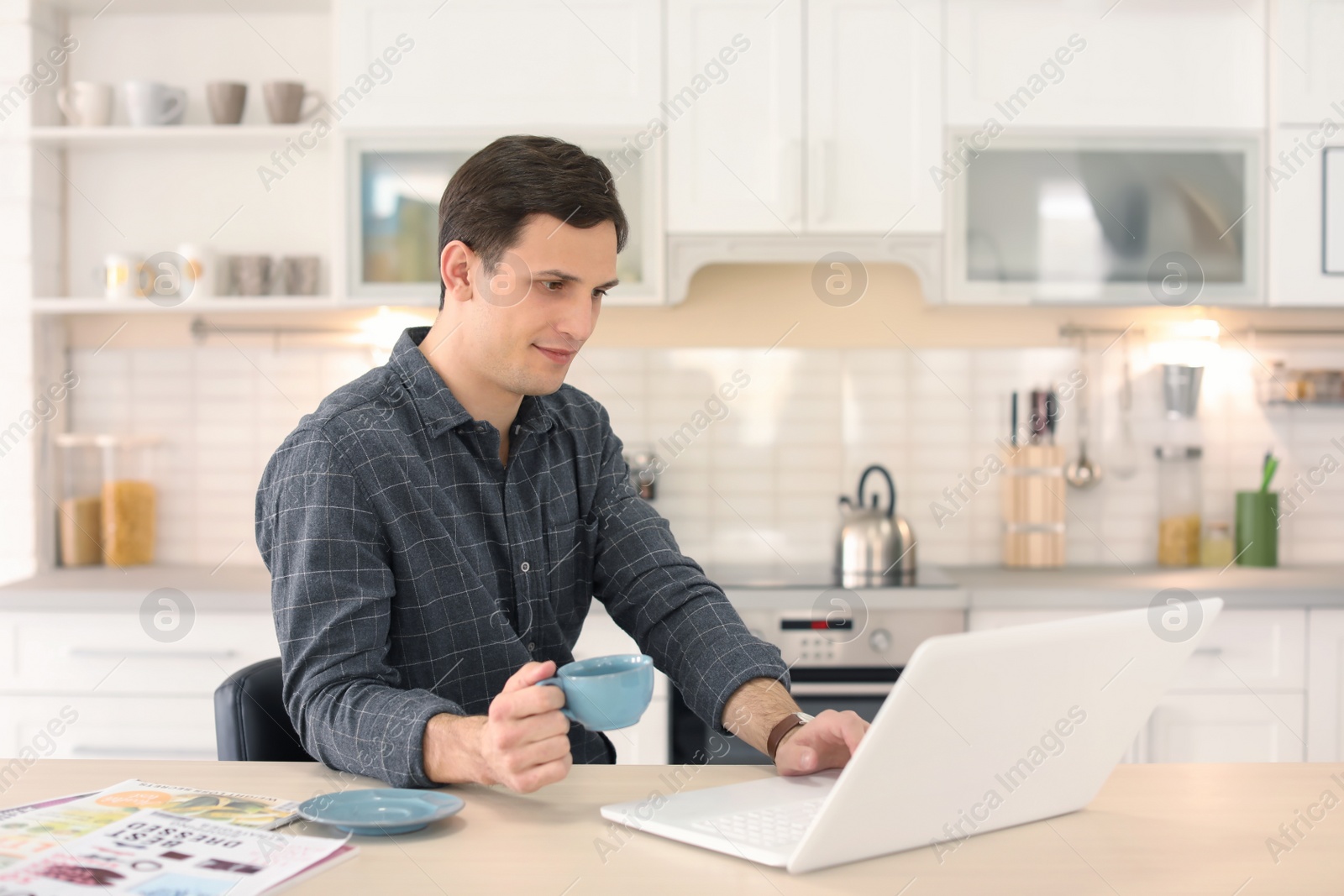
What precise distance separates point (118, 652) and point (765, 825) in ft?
7.15

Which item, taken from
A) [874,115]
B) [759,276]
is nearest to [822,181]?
[874,115]

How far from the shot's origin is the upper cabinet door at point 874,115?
2.81 m

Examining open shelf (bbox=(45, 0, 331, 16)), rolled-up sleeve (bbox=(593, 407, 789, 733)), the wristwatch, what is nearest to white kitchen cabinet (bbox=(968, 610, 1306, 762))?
rolled-up sleeve (bbox=(593, 407, 789, 733))

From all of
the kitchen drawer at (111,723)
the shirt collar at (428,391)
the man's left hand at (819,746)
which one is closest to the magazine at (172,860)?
the man's left hand at (819,746)

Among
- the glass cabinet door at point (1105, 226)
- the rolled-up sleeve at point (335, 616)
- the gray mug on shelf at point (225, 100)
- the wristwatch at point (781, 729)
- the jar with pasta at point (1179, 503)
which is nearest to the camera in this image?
the rolled-up sleeve at point (335, 616)

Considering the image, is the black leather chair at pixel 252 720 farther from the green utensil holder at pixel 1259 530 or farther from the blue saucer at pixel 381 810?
the green utensil holder at pixel 1259 530

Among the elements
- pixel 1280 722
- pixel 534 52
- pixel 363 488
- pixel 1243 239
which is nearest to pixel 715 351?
pixel 534 52

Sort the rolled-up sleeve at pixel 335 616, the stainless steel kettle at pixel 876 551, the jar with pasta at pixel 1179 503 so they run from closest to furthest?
the rolled-up sleeve at pixel 335 616
the stainless steel kettle at pixel 876 551
the jar with pasta at pixel 1179 503

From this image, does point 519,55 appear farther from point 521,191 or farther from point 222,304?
point 521,191

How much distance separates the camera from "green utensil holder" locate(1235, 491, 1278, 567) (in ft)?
9.86

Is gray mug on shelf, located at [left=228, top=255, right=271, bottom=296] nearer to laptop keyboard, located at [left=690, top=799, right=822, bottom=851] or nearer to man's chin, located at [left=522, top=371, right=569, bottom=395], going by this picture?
man's chin, located at [left=522, top=371, right=569, bottom=395]

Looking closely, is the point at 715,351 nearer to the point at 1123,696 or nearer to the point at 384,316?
the point at 384,316

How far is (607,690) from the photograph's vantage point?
1.00 meters

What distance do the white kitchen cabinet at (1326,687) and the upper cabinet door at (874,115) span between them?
4.32 ft
